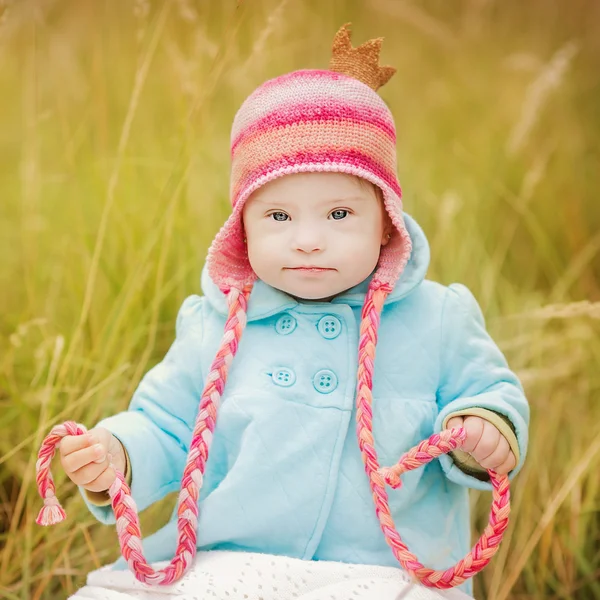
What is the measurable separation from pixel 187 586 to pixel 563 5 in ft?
5.89

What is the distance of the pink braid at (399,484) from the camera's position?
1.15m

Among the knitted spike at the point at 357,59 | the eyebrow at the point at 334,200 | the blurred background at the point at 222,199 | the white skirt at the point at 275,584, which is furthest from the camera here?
the blurred background at the point at 222,199

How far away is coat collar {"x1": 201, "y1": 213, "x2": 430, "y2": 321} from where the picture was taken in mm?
1289

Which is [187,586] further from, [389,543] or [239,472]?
[389,543]

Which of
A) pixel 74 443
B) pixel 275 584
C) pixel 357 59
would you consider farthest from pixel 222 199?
pixel 275 584

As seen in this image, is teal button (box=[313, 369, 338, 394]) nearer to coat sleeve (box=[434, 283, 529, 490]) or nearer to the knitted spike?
coat sleeve (box=[434, 283, 529, 490])

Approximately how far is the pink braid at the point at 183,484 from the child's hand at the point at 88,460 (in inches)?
0.5

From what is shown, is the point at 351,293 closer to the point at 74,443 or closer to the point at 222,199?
the point at 74,443

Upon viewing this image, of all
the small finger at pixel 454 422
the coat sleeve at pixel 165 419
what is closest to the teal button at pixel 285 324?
the coat sleeve at pixel 165 419

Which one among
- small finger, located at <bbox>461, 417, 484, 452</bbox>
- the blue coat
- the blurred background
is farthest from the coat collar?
the blurred background

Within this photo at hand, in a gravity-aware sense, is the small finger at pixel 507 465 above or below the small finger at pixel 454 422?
below

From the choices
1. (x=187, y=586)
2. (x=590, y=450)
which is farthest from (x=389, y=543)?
(x=590, y=450)

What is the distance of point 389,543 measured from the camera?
46.1 inches

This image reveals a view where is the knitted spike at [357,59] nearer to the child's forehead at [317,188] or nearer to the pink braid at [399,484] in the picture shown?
the child's forehead at [317,188]
